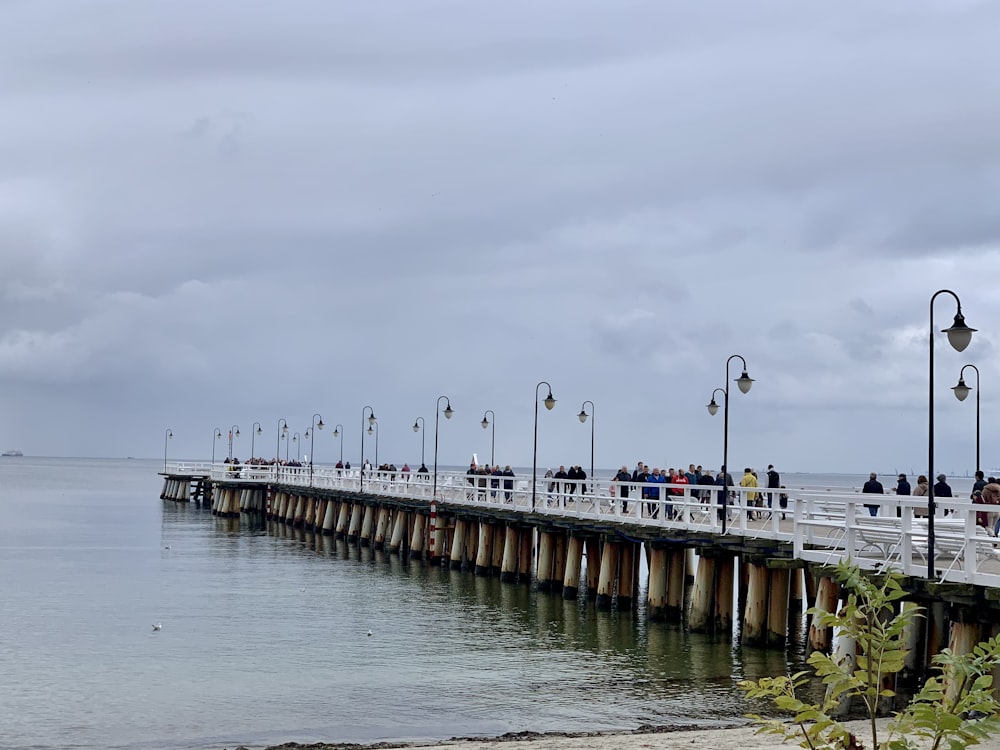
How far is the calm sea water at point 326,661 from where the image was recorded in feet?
60.8

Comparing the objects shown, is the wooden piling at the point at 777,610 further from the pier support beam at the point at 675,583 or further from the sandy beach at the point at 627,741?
the sandy beach at the point at 627,741

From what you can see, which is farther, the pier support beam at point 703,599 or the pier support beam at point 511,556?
the pier support beam at point 511,556

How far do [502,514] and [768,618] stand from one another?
15.5m

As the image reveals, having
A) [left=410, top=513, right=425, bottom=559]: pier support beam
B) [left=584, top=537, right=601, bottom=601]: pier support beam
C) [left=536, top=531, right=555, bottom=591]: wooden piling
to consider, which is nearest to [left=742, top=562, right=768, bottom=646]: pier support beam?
[left=584, top=537, right=601, bottom=601]: pier support beam

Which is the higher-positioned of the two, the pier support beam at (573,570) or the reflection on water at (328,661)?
the pier support beam at (573,570)

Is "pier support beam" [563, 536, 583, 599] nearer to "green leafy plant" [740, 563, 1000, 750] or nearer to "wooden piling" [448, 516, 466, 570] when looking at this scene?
"wooden piling" [448, 516, 466, 570]

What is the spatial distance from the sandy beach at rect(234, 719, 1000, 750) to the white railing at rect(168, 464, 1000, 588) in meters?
2.74

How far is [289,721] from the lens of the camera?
18.8 m

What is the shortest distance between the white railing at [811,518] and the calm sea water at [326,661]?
247cm

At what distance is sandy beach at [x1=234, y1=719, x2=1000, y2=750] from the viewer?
1477cm

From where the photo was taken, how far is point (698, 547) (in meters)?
25.5

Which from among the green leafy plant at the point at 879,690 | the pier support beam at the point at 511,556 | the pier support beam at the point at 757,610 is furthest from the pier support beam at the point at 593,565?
the green leafy plant at the point at 879,690

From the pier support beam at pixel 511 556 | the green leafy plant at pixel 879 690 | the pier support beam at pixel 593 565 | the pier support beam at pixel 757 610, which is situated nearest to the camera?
the green leafy plant at pixel 879 690

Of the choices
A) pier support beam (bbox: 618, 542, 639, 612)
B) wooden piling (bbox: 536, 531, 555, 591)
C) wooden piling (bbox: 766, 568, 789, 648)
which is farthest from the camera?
wooden piling (bbox: 536, 531, 555, 591)
